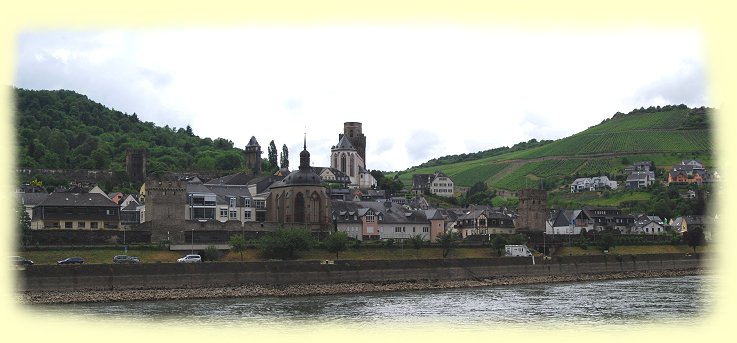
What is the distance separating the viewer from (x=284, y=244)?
7612 centimetres

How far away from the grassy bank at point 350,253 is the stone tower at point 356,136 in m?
83.6

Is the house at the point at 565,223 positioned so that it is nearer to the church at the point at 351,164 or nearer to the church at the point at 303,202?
the church at the point at 303,202

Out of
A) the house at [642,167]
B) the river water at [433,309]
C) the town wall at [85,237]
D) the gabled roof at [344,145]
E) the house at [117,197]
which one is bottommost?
the river water at [433,309]

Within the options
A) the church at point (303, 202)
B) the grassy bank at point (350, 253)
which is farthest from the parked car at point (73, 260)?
the church at point (303, 202)

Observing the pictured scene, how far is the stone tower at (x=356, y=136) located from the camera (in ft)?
598

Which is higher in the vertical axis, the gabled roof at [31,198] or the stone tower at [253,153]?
the stone tower at [253,153]

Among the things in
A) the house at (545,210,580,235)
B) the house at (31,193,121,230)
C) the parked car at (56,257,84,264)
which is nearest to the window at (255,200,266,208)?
the house at (31,193,121,230)

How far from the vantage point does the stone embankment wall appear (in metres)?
57.0

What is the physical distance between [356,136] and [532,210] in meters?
75.1

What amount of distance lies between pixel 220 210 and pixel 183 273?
33260 mm

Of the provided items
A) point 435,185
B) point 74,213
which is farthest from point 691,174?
point 74,213

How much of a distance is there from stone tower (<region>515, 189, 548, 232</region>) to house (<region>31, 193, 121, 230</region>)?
47256 mm

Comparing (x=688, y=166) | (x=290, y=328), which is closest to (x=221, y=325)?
(x=290, y=328)

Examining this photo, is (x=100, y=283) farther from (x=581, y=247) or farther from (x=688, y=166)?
(x=688, y=166)
